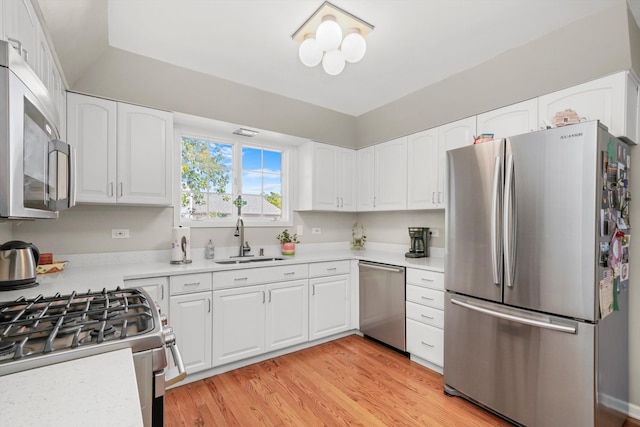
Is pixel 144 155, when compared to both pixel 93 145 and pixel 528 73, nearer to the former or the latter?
pixel 93 145

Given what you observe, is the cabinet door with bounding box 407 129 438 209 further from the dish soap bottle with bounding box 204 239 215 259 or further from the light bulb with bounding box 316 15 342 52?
the dish soap bottle with bounding box 204 239 215 259

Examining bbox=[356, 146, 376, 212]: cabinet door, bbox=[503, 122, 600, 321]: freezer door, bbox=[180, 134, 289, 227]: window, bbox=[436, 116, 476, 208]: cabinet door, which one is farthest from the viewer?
bbox=[356, 146, 376, 212]: cabinet door

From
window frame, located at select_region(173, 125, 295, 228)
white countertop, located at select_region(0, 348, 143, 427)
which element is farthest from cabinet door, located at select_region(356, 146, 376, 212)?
white countertop, located at select_region(0, 348, 143, 427)

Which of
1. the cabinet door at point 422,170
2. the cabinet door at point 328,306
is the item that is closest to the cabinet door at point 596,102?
the cabinet door at point 422,170

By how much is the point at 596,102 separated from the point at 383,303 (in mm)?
2182

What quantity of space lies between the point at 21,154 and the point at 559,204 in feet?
7.44

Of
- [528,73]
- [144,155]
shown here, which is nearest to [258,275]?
[144,155]

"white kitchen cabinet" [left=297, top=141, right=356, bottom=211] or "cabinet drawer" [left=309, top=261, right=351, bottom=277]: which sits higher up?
"white kitchen cabinet" [left=297, top=141, right=356, bottom=211]

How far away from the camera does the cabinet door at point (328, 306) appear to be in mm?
2982

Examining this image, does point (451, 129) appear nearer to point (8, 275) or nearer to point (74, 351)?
point (74, 351)

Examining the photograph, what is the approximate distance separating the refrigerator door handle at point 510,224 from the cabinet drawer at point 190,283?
2.06 m

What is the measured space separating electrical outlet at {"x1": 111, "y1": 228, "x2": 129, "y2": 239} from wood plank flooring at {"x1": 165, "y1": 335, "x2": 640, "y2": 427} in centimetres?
127

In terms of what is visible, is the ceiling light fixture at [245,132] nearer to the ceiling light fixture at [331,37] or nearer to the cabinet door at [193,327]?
the ceiling light fixture at [331,37]

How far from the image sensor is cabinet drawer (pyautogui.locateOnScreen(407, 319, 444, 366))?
246 centimetres
